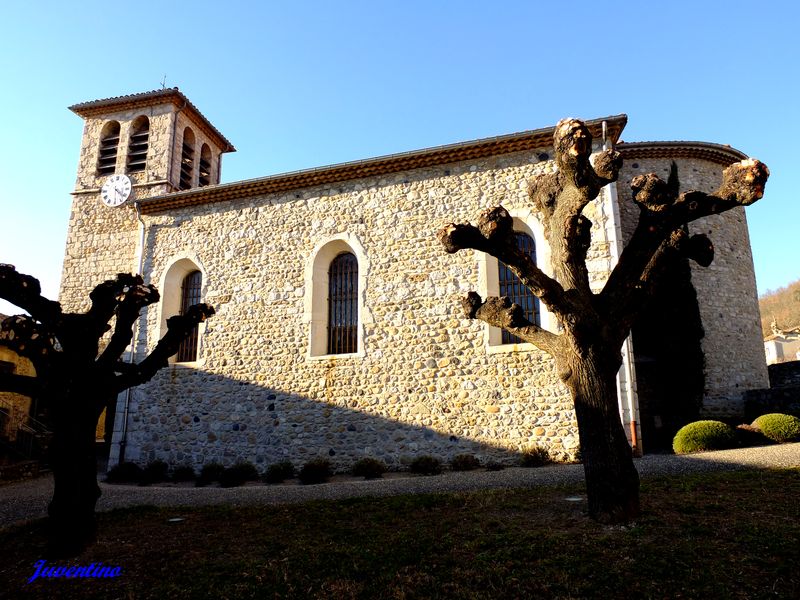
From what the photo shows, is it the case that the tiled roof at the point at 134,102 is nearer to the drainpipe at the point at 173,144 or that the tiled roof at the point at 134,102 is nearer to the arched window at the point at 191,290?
the drainpipe at the point at 173,144

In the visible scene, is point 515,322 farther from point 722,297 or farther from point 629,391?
point 722,297

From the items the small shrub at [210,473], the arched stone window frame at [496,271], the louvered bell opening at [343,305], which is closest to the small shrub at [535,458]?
the arched stone window frame at [496,271]

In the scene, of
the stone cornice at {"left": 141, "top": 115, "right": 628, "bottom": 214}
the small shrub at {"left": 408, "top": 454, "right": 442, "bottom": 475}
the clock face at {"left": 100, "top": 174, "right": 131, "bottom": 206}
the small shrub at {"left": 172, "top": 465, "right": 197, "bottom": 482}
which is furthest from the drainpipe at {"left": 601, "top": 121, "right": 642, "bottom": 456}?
the clock face at {"left": 100, "top": 174, "right": 131, "bottom": 206}

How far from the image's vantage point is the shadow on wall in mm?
9578

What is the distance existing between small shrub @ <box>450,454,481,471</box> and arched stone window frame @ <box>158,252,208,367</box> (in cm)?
697

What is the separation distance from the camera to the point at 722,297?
43.5 ft

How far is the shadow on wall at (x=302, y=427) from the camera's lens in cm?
958

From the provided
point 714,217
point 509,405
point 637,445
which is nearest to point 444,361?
point 509,405

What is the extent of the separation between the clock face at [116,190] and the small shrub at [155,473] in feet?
27.5

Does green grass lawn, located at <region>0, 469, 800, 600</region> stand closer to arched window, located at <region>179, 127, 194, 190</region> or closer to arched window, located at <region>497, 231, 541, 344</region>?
arched window, located at <region>497, 231, 541, 344</region>

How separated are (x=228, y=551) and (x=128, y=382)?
2167 millimetres

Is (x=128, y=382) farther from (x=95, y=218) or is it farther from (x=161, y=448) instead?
(x=95, y=218)

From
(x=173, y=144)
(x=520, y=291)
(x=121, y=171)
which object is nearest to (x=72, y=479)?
(x=520, y=291)

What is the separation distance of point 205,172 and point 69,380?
14609 mm
